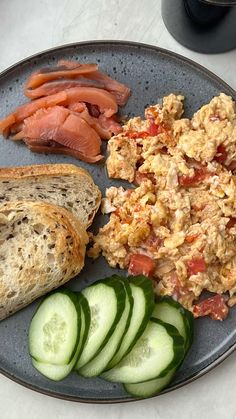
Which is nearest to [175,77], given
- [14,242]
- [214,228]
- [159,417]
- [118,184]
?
[118,184]

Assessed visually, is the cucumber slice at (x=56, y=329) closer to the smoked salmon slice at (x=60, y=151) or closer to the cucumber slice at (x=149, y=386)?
the cucumber slice at (x=149, y=386)

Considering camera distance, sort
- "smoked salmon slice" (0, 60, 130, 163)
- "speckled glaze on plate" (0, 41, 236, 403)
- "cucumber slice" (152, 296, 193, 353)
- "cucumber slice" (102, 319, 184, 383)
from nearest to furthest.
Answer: "cucumber slice" (102, 319, 184, 383) → "cucumber slice" (152, 296, 193, 353) → "speckled glaze on plate" (0, 41, 236, 403) → "smoked salmon slice" (0, 60, 130, 163)

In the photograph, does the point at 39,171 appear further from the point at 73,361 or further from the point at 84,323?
the point at 73,361

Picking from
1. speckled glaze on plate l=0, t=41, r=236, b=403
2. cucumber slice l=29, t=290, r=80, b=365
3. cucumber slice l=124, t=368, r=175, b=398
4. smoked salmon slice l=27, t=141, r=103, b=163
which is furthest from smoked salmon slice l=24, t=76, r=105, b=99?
cucumber slice l=124, t=368, r=175, b=398

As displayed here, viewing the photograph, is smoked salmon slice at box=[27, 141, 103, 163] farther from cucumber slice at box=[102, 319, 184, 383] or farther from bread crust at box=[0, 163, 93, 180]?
cucumber slice at box=[102, 319, 184, 383]

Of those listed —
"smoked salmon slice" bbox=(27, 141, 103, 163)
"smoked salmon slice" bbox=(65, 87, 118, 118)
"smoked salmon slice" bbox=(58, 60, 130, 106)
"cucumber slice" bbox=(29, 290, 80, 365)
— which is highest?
"smoked salmon slice" bbox=(58, 60, 130, 106)

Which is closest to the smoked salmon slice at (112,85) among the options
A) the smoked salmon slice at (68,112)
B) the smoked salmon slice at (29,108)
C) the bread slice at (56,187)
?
the smoked salmon slice at (68,112)

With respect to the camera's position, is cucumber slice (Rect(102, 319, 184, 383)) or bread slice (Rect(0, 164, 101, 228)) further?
bread slice (Rect(0, 164, 101, 228))

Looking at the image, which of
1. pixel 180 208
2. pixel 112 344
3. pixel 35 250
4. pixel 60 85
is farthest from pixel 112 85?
pixel 112 344
